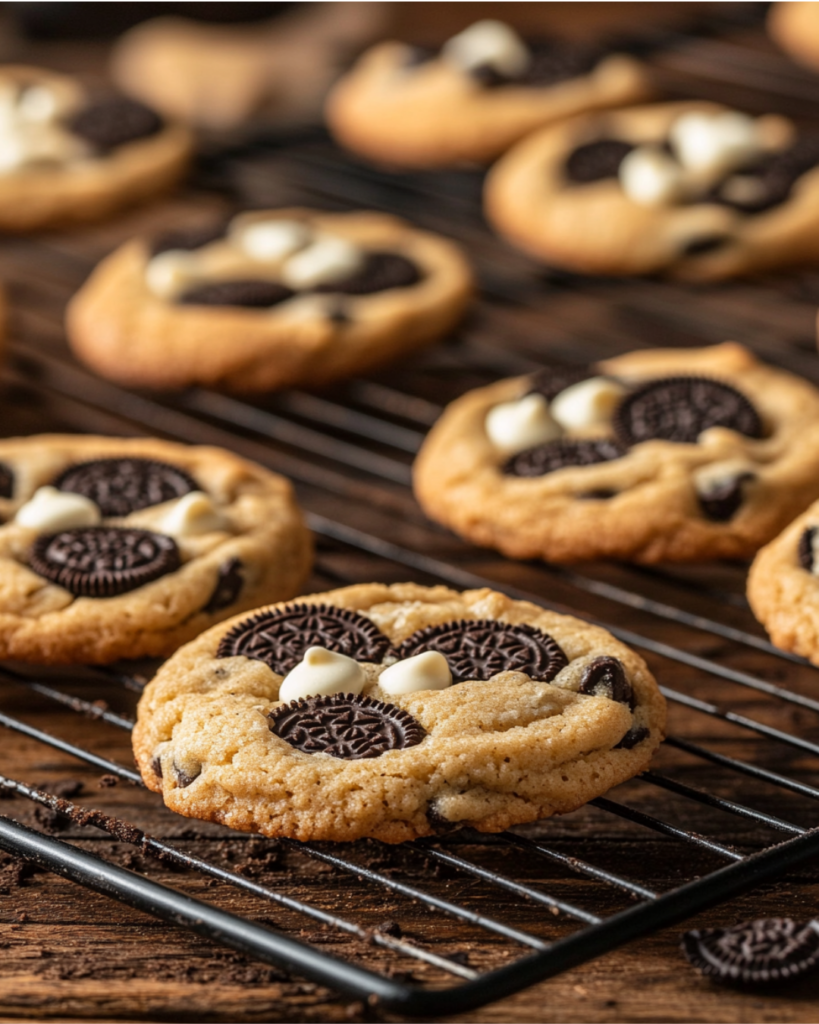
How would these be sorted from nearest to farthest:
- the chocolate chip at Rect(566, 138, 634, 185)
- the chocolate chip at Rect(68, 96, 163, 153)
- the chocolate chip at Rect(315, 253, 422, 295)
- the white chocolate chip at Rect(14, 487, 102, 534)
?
the white chocolate chip at Rect(14, 487, 102, 534) → the chocolate chip at Rect(315, 253, 422, 295) → the chocolate chip at Rect(566, 138, 634, 185) → the chocolate chip at Rect(68, 96, 163, 153)

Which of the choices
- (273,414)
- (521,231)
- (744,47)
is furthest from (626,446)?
(744,47)

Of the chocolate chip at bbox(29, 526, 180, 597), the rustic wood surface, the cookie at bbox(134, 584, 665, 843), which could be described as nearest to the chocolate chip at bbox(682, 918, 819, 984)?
the rustic wood surface

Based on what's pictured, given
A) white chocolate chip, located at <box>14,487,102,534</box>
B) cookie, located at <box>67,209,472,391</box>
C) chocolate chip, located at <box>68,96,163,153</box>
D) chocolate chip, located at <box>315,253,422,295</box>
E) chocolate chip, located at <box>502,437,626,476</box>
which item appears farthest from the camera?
chocolate chip, located at <box>68,96,163,153</box>

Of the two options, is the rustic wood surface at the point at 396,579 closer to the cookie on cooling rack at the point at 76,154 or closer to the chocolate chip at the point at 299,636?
the cookie on cooling rack at the point at 76,154

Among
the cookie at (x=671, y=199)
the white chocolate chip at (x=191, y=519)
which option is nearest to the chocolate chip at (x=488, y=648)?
the white chocolate chip at (x=191, y=519)

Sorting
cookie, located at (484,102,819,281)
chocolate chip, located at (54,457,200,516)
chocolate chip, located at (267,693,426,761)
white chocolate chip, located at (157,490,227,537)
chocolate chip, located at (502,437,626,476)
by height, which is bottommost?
chocolate chip, located at (267,693,426,761)

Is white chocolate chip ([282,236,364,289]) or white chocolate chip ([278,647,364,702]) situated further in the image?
white chocolate chip ([282,236,364,289])

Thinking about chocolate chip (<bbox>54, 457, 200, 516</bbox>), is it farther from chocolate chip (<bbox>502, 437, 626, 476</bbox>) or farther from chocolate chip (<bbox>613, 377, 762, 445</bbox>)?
chocolate chip (<bbox>613, 377, 762, 445</bbox>)
